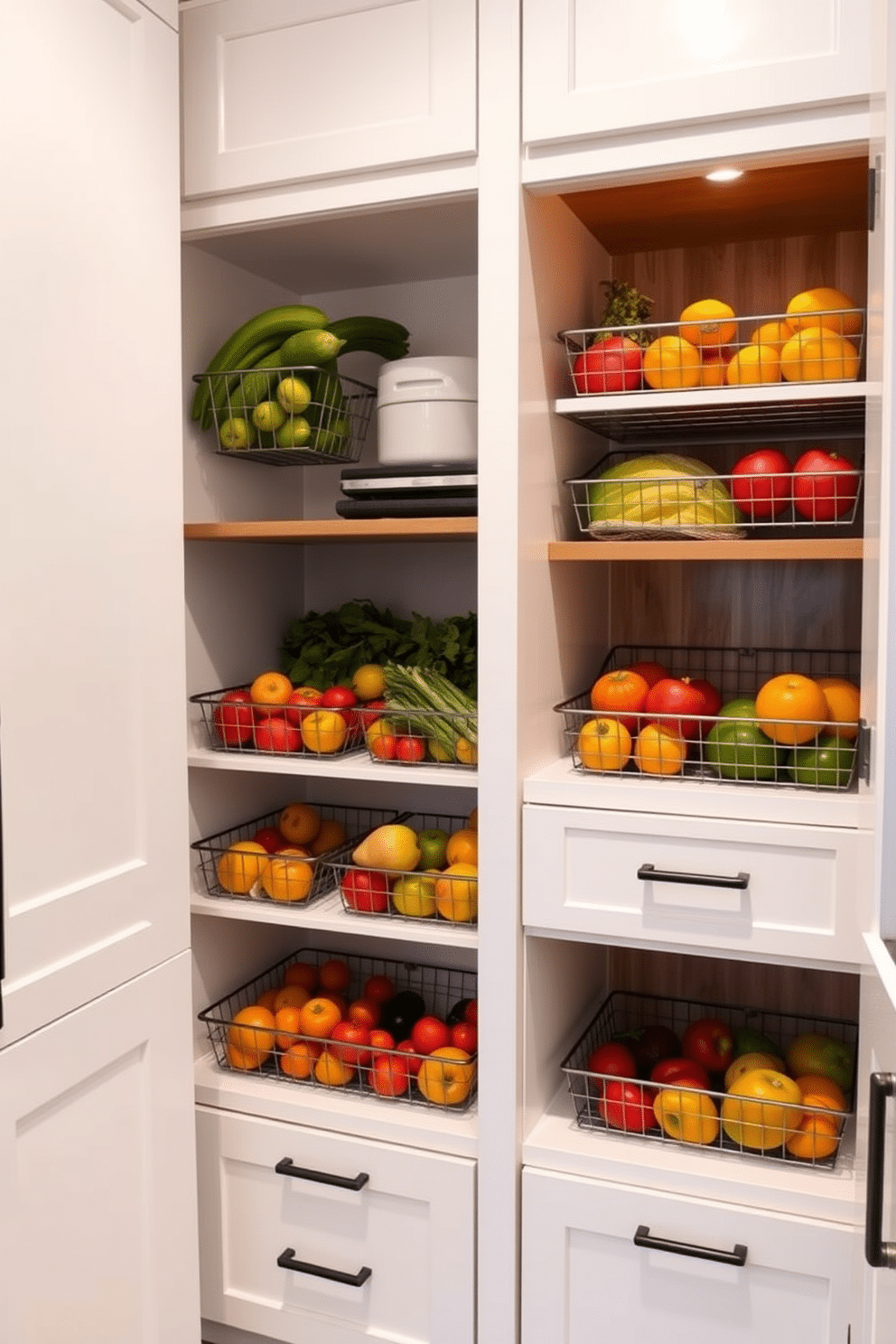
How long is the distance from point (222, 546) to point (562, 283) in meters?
0.73

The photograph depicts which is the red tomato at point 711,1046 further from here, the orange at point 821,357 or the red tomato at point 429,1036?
the orange at point 821,357

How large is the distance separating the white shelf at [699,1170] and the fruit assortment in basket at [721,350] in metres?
1.07

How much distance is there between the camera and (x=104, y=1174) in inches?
57.4

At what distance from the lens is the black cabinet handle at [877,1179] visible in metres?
0.90

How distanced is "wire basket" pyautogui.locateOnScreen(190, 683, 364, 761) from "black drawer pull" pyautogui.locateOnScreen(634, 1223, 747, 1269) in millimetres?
837

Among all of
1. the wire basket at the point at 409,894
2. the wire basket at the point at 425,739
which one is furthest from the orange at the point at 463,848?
the wire basket at the point at 425,739

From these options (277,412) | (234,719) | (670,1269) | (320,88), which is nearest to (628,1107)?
(670,1269)

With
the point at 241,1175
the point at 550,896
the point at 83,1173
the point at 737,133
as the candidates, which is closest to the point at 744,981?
the point at 550,896

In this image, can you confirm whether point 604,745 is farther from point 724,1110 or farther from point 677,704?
point 724,1110

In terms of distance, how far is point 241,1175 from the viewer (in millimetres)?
1807

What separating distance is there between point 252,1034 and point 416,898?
14.4 inches

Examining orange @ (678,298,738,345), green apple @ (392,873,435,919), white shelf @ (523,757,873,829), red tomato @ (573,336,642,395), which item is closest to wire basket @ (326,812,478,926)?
green apple @ (392,873,435,919)

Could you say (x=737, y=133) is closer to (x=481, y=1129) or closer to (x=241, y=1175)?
(x=481, y=1129)

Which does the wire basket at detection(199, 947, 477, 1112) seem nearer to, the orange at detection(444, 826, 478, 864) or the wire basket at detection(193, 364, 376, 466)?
the orange at detection(444, 826, 478, 864)
